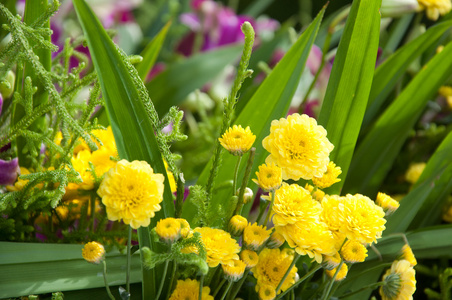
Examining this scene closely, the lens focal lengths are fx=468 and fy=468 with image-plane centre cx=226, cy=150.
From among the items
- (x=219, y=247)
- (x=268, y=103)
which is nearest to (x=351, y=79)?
(x=268, y=103)

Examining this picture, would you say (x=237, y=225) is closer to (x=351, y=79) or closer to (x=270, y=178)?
(x=270, y=178)

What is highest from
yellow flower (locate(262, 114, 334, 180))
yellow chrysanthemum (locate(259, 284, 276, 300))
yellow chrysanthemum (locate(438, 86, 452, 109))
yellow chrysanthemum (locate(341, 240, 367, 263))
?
yellow flower (locate(262, 114, 334, 180))

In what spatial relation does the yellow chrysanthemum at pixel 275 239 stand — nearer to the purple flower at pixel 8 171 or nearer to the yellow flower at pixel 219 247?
the yellow flower at pixel 219 247

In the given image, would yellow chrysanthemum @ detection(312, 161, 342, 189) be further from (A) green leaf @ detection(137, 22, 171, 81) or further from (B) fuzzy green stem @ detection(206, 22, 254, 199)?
(A) green leaf @ detection(137, 22, 171, 81)

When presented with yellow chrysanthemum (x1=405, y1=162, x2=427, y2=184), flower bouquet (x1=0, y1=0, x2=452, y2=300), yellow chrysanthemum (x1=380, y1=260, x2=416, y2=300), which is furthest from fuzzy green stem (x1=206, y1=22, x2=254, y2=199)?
yellow chrysanthemum (x1=405, y1=162, x2=427, y2=184)

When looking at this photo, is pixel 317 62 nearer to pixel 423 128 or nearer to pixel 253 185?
pixel 423 128

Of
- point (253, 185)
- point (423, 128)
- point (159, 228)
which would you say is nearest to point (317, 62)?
point (423, 128)
